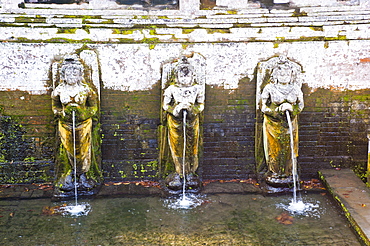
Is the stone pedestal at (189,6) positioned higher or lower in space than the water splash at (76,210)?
higher

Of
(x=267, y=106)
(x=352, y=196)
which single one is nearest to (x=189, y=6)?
(x=267, y=106)

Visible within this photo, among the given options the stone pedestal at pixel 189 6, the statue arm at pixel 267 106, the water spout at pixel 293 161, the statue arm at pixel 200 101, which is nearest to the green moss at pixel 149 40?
the stone pedestal at pixel 189 6

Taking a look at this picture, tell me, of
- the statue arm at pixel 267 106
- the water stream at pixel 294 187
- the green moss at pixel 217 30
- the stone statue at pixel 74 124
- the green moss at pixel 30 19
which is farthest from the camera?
the green moss at pixel 217 30

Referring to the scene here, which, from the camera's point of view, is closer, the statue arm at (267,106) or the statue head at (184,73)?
the statue head at (184,73)

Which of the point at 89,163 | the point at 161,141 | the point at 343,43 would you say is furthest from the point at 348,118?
the point at 89,163

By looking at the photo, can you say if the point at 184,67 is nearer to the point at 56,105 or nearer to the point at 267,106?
the point at 267,106

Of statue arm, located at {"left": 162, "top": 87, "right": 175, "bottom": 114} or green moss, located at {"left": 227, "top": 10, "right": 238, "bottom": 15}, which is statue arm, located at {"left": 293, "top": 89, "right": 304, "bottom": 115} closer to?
green moss, located at {"left": 227, "top": 10, "right": 238, "bottom": 15}

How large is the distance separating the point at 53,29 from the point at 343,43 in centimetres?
498

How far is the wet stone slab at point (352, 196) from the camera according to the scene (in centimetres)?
543

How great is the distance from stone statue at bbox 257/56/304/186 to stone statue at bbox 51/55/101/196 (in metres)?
2.86

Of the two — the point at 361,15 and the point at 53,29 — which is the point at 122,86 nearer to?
the point at 53,29

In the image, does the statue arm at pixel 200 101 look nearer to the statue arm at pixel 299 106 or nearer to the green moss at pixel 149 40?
the green moss at pixel 149 40

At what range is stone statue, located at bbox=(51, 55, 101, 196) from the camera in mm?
6438

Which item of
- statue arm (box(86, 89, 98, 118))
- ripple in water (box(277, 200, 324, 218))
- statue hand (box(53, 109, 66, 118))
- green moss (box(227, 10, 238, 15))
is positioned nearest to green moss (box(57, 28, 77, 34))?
statue arm (box(86, 89, 98, 118))
